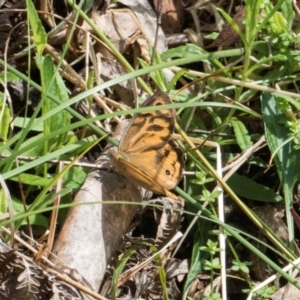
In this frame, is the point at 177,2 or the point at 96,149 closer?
the point at 96,149

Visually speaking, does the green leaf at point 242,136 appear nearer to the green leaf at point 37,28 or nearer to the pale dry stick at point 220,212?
the pale dry stick at point 220,212

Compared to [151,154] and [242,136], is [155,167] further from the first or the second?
[242,136]

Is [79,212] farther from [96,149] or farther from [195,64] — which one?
[195,64]

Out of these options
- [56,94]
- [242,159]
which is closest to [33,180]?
[56,94]

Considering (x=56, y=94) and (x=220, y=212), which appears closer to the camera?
(x=220, y=212)

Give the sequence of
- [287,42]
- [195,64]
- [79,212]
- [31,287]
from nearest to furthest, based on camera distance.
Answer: [31,287], [79,212], [287,42], [195,64]

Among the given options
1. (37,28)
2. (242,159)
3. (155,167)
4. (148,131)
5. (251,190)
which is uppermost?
(37,28)

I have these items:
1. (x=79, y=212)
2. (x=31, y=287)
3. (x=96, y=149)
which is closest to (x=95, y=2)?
(x=96, y=149)

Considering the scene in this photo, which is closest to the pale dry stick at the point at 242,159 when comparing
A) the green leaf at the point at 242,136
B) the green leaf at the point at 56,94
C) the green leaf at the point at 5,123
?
the green leaf at the point at 242,136
